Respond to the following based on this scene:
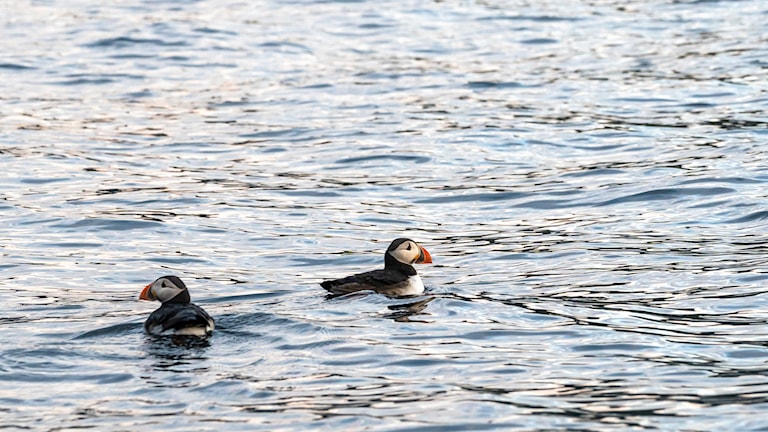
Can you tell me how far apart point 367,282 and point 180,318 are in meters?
2.12

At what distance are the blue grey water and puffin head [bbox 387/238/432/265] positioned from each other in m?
0.46

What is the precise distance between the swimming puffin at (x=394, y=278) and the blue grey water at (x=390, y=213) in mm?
119

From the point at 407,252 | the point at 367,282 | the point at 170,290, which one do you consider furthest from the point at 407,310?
the point at 170,290

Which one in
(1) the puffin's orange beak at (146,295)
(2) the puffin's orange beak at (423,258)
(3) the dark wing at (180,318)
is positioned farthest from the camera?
(2) the puffin's orange beak at (423,258)

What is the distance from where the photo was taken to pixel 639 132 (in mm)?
18797

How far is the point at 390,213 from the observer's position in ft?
49.1

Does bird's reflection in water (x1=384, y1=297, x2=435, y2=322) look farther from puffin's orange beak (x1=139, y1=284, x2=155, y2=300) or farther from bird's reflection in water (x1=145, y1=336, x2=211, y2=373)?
puffin's orange beak (x1=139, y1=284, x2=155, y2=300)

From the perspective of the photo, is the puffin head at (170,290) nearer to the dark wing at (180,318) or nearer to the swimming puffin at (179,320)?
the swimming puffin at (179,320)

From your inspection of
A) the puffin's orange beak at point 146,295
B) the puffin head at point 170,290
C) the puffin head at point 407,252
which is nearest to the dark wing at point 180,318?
the puffin head at point 170,290

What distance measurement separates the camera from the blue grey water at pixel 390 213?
8789 mm

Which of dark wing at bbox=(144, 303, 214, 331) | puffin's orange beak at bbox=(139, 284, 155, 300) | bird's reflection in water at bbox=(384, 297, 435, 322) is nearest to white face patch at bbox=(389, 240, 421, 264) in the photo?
bird's reflection in water at bbox=(384, 297, 435, 322)

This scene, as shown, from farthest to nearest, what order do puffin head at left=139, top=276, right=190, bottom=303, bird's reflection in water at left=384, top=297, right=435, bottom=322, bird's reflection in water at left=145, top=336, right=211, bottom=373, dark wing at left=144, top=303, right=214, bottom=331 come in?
bird's reflection in water at left=384, top=297, right=435, bottom=322 → puffin head at left=139, top=276, right=190, bottom=303 → dark wing at left=144, top=303, right=214, bottom=331 → bird's reflection in water at left=145, top=336, right=211, bottom=373

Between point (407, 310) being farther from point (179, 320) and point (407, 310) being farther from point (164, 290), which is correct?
point (179, 320)

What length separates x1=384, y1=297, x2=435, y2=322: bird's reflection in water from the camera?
10.7 m
